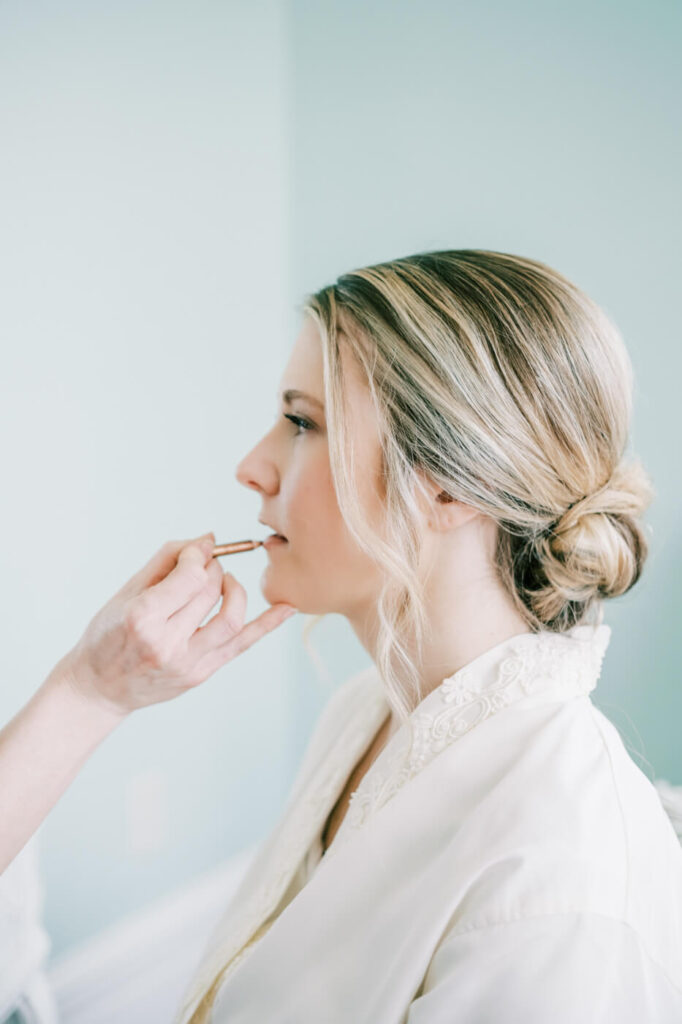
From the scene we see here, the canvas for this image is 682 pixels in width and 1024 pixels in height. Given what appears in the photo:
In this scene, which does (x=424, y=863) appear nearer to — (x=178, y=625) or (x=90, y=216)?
(x=178, y=625)

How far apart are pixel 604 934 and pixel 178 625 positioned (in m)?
0.49

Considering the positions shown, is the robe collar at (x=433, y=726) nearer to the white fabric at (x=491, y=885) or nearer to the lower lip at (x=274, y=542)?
the white fabric at (x=491, y=885)

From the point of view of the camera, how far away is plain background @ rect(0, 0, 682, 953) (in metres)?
1.08

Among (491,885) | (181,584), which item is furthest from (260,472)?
(491,885)

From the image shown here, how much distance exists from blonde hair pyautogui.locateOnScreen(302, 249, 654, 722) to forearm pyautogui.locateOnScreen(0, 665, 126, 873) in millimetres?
343

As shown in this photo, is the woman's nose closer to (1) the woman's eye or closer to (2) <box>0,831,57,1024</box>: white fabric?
(1) the woman's eye

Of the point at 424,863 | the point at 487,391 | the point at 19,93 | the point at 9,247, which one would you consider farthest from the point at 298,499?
the point at 19,93

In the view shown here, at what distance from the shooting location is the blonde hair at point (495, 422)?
0.75m

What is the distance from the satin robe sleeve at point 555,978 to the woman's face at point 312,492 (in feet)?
1.31

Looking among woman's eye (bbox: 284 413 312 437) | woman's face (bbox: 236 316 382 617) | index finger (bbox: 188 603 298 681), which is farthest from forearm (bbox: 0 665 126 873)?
woman's eye (bbox: 284 413 312 437)

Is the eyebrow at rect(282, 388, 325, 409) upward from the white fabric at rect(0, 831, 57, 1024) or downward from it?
upward

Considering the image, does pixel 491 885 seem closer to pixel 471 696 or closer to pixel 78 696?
pixel 471 696

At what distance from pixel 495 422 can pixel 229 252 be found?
1.03 meters

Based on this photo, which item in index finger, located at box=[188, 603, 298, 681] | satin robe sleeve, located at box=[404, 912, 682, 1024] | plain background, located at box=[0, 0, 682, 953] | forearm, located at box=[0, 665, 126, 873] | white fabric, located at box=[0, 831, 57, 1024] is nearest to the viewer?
satin robe sleeve, located at box=[404, 912, 682, 1024]
